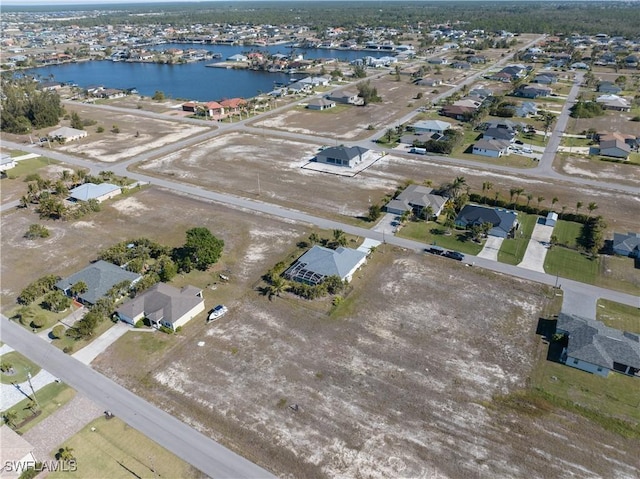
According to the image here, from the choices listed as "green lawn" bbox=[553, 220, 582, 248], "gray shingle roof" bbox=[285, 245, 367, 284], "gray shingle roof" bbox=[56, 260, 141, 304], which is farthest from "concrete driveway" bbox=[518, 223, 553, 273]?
"gray shingle roof" bbox=[56, 260, 141, 304]

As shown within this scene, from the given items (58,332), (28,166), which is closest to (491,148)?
(58,332)

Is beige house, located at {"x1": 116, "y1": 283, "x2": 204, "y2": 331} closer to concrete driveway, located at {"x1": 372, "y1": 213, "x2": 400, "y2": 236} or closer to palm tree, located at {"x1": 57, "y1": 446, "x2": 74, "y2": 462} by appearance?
palm tree, located at {"x1": 57, "y1": 446, "x2": 74, "y2": 462}

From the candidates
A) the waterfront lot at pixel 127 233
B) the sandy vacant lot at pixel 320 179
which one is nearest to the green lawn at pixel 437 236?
the sandy vacant lot at pixel 320 179

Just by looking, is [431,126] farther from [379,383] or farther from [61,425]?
[61,425]

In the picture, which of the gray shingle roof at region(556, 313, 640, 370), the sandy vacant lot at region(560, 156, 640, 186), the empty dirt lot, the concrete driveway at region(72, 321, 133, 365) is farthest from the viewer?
the sandy vacant lot at region(560, 156, 640, 186)

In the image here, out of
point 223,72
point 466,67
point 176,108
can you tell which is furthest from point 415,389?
point 223,72

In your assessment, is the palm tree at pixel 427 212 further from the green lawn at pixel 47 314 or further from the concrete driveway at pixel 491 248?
the green lawn at pixel 47 314

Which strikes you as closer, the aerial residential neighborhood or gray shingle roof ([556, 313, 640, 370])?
the aerial residential neighborhood
